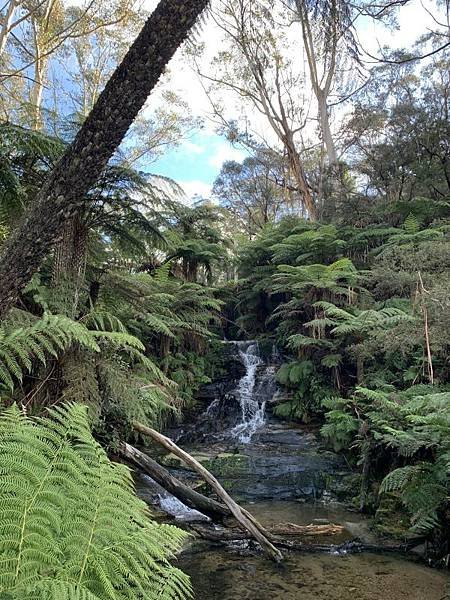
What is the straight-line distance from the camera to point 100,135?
7.47 ft

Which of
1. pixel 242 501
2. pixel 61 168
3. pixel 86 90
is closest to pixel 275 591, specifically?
pixel 242 501

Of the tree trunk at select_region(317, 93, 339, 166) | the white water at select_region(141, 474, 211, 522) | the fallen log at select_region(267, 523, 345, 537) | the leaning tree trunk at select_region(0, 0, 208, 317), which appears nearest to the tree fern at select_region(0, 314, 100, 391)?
the leaning tree trunk at select_region(0, 0, 208, 317)

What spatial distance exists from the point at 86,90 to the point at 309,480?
1584 cm

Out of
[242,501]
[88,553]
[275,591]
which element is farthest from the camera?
[242,501]

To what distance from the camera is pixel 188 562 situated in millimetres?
3734

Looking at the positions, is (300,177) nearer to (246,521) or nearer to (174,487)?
(174,487)

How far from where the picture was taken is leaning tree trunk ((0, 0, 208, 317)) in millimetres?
2266

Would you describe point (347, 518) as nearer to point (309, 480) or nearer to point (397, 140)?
point (309, 480)

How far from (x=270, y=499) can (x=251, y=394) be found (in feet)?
14.6

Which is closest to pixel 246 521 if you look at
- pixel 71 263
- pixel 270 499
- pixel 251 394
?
pixel 270 499

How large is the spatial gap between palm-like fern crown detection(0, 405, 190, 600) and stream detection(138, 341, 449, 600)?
210cm

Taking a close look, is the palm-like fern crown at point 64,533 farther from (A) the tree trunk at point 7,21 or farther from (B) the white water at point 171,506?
(A) the tree trunk at point 7,21

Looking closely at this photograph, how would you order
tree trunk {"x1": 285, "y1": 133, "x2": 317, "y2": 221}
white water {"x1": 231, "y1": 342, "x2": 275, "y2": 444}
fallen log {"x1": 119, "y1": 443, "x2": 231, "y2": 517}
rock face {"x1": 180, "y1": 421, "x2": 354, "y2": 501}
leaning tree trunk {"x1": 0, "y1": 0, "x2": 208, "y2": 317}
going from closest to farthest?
leaning tree trunk {"x1": 0, "y1": 0, "x2": 208, "y2": 317}
fallen log {"x1": 119, "y1": 443, "x2": 231, "y2": 517}
rock face {"x1": 180, "y1": 421, "x2": 354, "y2": 501}
white water {"x1": 231, "y1": 342, "x2": 275, "y2": 444}
tree trunk {"x1": 285, "y1": 133, "x2": 317, "y2": 221}

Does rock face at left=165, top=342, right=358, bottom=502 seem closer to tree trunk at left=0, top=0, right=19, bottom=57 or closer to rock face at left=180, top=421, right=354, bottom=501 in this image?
rock face at left=180, top=421, right=354, bottom=501
